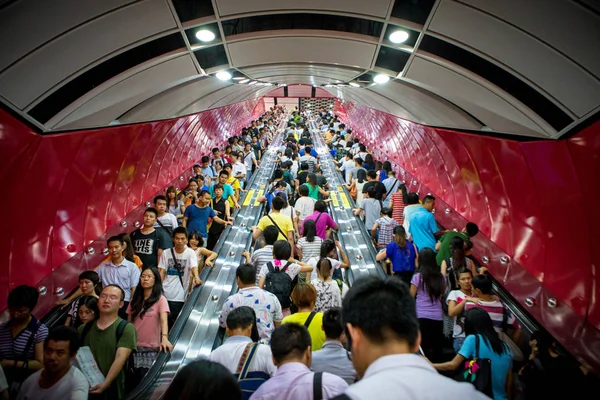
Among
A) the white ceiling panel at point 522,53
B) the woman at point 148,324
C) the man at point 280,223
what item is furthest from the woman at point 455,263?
the woman at point 148,324

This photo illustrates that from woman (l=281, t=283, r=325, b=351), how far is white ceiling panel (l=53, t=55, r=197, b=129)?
289 cm

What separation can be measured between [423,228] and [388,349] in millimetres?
4935

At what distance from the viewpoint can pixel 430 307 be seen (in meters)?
4.16

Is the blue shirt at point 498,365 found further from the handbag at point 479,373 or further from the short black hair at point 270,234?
the short black hair at point 270,234

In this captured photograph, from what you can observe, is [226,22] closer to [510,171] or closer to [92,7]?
[92,7]

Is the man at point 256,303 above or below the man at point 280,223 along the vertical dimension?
below

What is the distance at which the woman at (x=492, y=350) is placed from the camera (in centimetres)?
307

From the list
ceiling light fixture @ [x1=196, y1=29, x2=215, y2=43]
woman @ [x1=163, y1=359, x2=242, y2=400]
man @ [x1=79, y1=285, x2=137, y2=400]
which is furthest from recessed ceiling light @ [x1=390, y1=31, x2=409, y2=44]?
man @ [x1=79, y1=285, x2=137, y2=400]

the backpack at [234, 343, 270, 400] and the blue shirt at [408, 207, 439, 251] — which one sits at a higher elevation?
the blue shirt at [408, 207, 439, 251]

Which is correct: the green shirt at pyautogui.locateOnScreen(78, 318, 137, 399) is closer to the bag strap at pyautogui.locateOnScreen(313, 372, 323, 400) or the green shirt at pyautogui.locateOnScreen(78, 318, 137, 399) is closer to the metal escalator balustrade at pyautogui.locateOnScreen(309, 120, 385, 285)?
the bag strap at pyautogui.locateOnScreen(313, 372, 323, 400)

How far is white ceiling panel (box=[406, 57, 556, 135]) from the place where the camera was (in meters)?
3.90

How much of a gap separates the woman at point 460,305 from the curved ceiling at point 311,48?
1.87 m

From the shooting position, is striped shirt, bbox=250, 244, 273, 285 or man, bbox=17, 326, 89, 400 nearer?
man, bbox=17, 326, 89, 400

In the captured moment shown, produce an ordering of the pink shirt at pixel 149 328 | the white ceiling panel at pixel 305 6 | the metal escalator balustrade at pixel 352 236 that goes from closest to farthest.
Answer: the white ceiling panel at pixel 305 6
the pink shirt at pixel 149 328
the metal escalator balustrade at pixel 352 236
